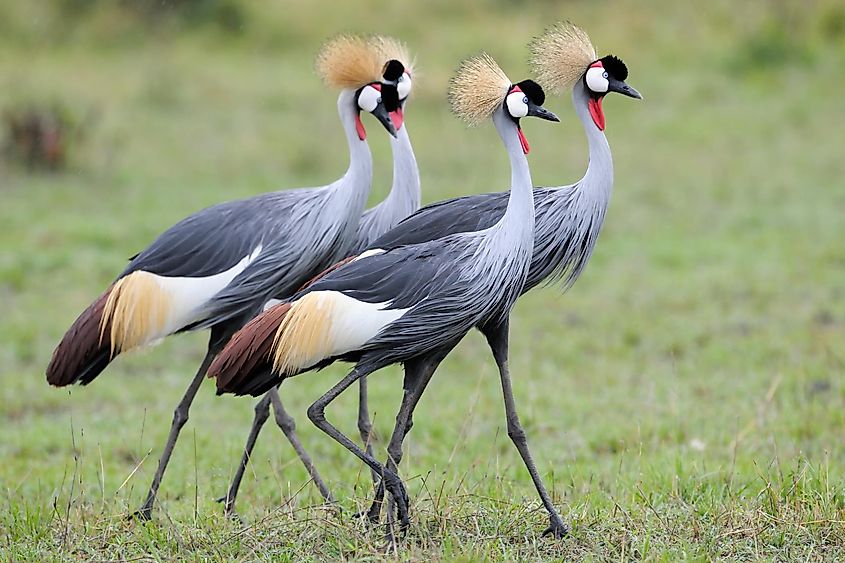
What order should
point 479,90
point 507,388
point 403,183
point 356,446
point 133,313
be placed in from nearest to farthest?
1. point 356,446
2. point 479,90
3. point 507,388
4. point 133,313
5. point 403,183

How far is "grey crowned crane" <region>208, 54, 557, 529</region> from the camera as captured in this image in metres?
3.21

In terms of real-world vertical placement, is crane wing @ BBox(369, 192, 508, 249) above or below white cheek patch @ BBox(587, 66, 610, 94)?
below

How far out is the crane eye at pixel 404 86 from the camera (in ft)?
12.8

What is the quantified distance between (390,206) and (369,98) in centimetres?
37

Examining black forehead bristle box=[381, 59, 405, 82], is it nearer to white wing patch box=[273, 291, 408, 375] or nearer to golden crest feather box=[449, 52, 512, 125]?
golden crest feather box=[449, 52, 512, 125]

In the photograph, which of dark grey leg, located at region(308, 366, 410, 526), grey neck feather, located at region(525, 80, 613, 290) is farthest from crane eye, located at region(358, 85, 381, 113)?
dark grey leg, located at region(308, 366, 410, 526)

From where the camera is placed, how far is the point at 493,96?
3.29m

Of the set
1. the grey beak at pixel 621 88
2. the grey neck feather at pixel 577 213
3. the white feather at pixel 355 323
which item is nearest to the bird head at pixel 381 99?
the grey neck feather at pixel 577 213

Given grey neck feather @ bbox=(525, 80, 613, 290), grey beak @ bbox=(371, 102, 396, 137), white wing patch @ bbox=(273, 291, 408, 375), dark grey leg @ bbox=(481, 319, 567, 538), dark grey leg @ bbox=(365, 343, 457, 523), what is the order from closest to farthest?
white wing patch @ bbox=(273, 291, 408, 375) < dark grey leg @ bbox=(365, 343, 457, 523) < dark grey leg @ bbox=(481, 319, 567, 538) < grey neck feather @ bbox=(525, 80, 613, 290) < grey beak @ bbox=(371, 102, 396, 137)

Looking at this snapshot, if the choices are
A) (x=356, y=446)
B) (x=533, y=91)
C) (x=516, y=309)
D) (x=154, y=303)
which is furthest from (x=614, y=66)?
(x=516, y=309)

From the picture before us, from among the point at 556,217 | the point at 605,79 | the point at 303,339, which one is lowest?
the point at 303,339

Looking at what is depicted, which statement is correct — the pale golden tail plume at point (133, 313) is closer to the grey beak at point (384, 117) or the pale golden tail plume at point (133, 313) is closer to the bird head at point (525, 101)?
the grey beak at point (384, 117)

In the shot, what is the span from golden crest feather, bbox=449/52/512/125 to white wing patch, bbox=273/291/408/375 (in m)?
0.57

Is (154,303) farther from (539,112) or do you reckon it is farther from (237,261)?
(539,112)
